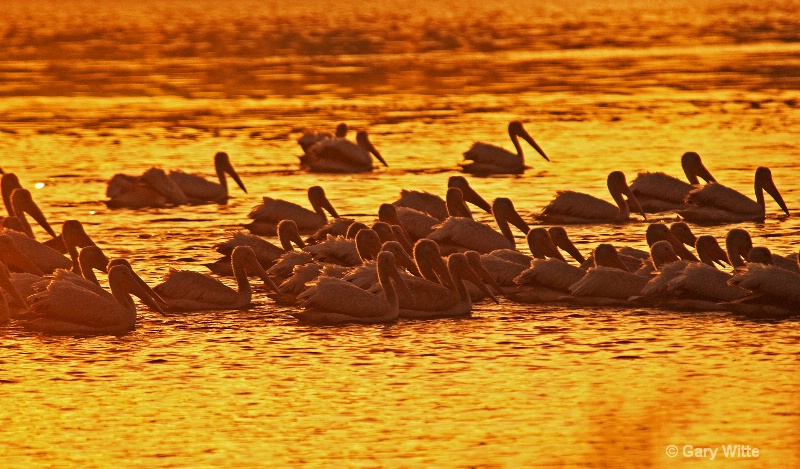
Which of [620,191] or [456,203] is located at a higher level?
[456,203]

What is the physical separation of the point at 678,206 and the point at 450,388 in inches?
343

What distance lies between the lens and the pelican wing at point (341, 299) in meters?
13.1

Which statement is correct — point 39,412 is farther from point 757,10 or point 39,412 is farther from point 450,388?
point 757,10

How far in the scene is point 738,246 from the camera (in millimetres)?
14508

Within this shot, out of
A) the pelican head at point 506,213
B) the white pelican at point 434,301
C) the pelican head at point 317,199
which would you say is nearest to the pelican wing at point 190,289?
the white pelican at point 434,301

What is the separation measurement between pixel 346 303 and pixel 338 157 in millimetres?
9953

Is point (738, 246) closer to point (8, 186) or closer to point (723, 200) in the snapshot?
point (723, 200)

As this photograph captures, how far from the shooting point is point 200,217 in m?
19.5

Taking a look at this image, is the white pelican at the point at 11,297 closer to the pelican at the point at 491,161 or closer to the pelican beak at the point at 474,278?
the pelican beak at the point at 474,278

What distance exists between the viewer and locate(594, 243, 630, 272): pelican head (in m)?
14.1

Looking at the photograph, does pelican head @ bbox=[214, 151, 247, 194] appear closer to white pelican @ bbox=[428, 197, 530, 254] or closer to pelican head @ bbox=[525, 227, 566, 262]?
white pelican @ bbox=[428, 197, 530, 254]

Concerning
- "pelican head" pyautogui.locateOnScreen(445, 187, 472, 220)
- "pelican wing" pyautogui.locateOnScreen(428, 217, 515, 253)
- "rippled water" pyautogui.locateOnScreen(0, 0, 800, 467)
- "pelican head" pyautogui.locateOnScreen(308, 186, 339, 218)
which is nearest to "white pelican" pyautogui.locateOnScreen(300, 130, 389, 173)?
"rippled water" pyautogui.locateOnScreen(0, 0, 800, 467)

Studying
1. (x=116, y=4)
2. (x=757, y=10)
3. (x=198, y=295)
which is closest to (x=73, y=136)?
(x=198, y=295)

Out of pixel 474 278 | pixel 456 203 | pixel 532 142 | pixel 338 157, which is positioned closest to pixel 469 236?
pixel 474 278
